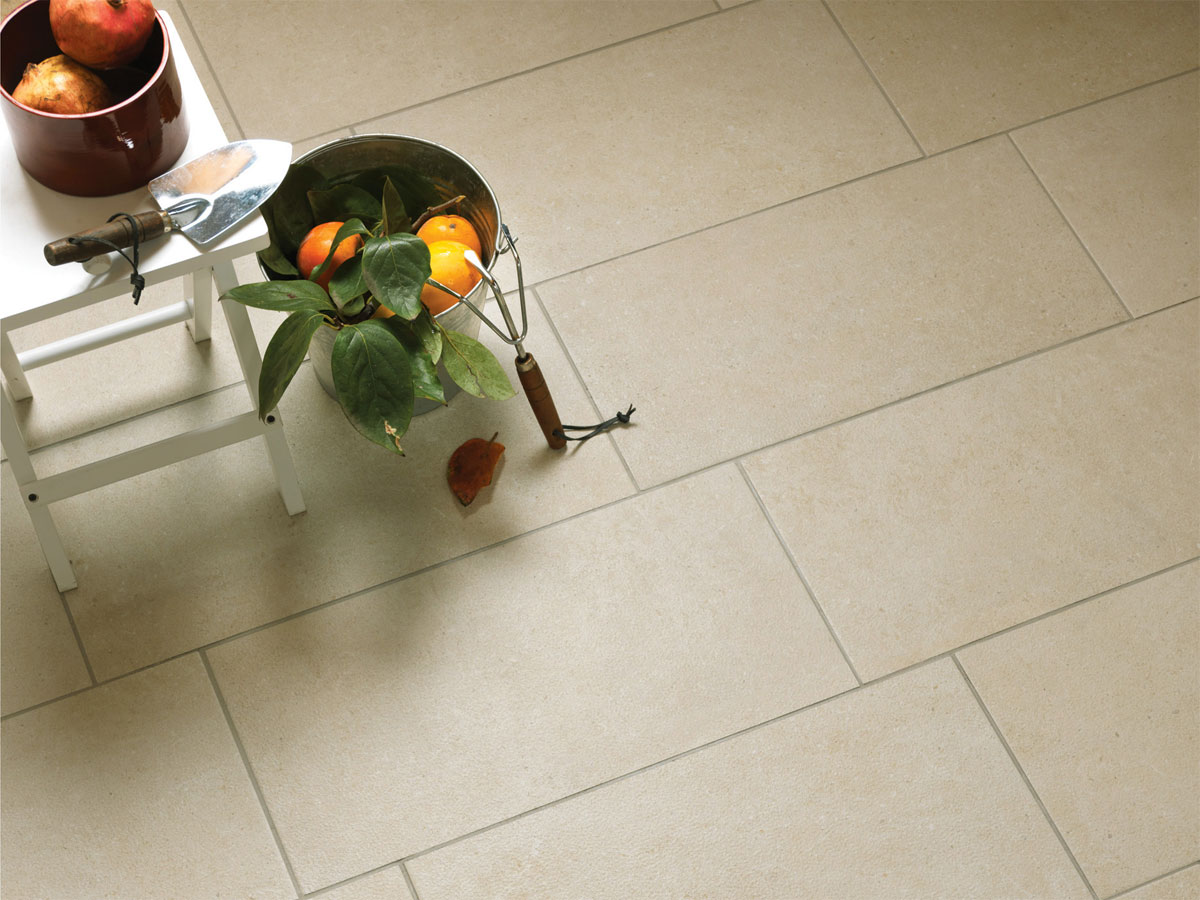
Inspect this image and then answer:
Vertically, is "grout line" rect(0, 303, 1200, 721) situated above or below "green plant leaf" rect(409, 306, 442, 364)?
below

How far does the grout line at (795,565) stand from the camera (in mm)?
1364

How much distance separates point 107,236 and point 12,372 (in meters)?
0.52

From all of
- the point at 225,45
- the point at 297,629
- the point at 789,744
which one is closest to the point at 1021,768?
the point at 789,744

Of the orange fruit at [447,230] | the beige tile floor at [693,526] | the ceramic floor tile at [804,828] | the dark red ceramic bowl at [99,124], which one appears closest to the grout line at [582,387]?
the beige tile floor at [693,526]

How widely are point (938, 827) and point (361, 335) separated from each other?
2.72ft

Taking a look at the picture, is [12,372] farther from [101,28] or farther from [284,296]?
[101,28]

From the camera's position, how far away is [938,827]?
1293 mm

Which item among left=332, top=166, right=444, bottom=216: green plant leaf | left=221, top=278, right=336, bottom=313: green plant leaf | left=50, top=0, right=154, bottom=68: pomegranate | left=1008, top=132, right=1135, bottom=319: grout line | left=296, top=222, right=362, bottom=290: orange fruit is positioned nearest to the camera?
left=50, top=0, right=154, bottom=68: pomegranate

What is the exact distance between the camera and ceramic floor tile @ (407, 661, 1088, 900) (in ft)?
4.13

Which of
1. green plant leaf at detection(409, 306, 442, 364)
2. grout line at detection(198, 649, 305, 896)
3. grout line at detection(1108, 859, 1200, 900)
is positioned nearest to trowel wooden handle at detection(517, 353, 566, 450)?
green plant leaf at detection(409, 306, 442, 364)

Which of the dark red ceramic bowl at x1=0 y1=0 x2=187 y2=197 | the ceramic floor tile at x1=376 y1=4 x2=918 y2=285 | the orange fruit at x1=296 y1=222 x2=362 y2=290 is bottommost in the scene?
the ceramic floor tile at x1=376 y1=4 x2=918 y2=285

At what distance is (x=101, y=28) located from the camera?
0.92 m

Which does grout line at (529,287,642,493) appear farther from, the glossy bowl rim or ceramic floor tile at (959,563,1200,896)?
the glossy bowl rim

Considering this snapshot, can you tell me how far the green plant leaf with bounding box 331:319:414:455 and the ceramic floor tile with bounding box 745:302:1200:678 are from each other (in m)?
0.50
